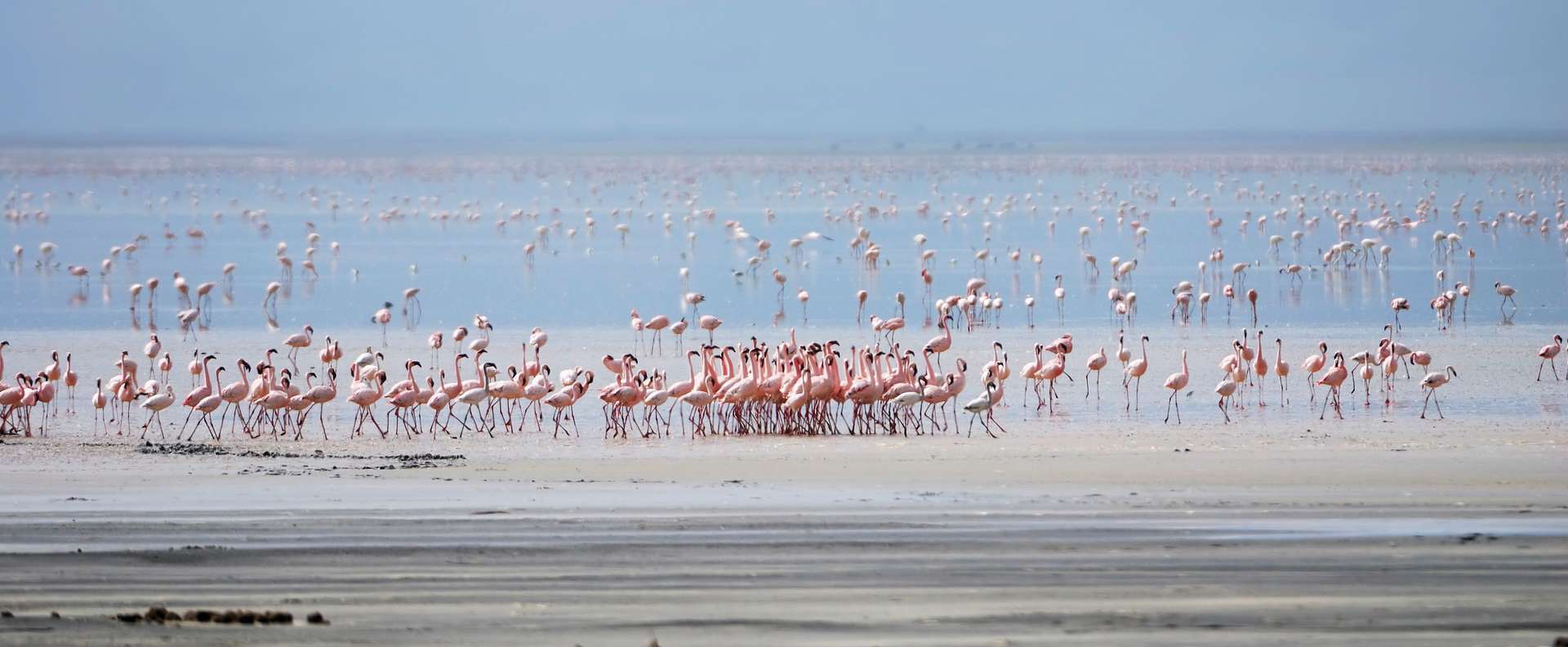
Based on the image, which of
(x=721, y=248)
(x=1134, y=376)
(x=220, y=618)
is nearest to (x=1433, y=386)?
(x=1134, y=376)

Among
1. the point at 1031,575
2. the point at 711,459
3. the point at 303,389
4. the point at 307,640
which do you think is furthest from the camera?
the point at 303,389

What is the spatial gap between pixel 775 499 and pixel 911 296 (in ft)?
44.6

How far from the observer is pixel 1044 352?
16125mm

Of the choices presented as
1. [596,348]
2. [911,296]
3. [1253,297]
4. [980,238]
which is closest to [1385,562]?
[596,348]

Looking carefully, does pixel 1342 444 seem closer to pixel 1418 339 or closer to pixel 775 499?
pixel 775 499

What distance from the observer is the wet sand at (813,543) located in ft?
20.8

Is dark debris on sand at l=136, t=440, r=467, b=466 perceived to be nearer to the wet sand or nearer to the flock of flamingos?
the wet sand

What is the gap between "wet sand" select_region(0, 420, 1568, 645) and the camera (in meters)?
6.35

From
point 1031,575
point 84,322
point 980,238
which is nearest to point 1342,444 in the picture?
point 1031,575

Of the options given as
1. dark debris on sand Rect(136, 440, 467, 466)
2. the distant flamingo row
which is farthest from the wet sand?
the distant flamingo row

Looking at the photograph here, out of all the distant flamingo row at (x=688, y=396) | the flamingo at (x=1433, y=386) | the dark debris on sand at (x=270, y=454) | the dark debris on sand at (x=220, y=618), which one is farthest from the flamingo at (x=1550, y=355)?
the dark debris on sand at (x=220, y=618)

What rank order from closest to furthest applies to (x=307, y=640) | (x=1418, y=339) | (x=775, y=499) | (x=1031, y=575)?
1. (x=307, y=640)
2. (x=1031, y=575)
3. (x=775, y=499)
4. (x=1418, y=339)

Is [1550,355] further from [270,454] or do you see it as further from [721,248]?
[721,248]

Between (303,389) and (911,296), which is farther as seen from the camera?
(911,296)
